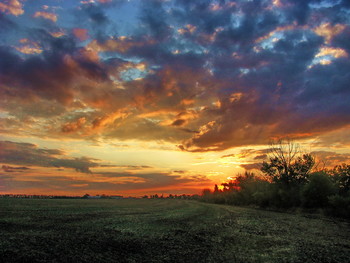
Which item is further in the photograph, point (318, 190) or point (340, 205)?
point (318, 190)

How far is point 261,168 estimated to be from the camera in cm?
7075

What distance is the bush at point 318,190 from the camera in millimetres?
44438

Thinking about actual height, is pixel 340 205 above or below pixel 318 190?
below

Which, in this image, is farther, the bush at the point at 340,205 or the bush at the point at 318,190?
the bush at the point at 318,190

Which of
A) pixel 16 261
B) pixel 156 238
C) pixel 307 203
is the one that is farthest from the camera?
pixel 307 203

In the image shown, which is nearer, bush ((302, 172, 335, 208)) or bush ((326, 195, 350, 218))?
bush ((326, 195, 350, 218))

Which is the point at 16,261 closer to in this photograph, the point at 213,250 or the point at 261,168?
the point at 213,250

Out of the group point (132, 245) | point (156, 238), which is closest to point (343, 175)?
point (156, 238)

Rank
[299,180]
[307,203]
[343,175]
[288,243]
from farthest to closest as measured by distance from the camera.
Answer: [299,180], [307,203], [343,175], [288,243]

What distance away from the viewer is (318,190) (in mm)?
45375

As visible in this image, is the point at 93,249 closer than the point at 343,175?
Yes

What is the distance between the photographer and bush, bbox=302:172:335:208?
146 ft

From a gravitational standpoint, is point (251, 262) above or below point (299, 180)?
below

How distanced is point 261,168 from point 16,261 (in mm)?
66143
